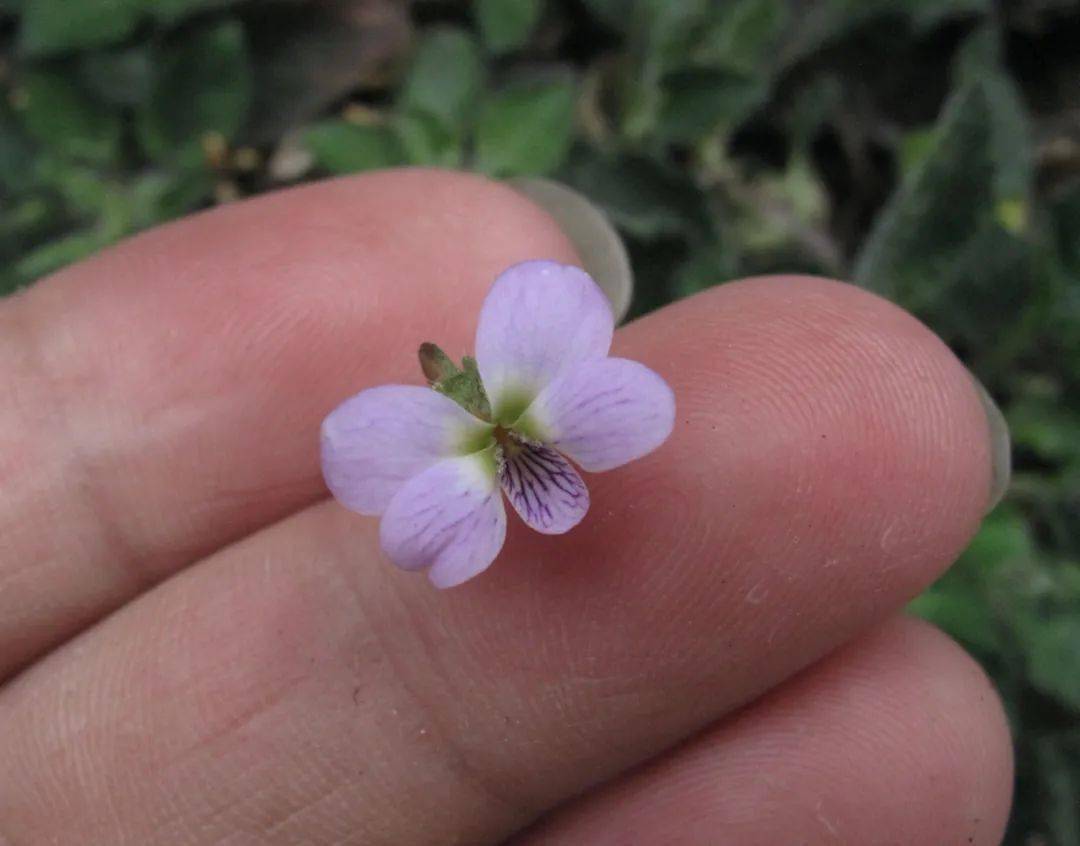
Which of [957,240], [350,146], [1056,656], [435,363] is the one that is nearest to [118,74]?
[350,146]

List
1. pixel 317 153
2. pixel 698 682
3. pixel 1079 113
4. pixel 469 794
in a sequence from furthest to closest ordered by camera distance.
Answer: pixel 1079 113 < pixel 317 153 < pixel 469 794 < pixel 698 682

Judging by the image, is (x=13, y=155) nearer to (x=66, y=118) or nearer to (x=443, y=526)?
(x=66, y=118)

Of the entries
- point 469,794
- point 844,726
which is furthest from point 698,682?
point 469,794

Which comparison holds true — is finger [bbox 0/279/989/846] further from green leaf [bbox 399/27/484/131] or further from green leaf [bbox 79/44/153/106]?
green leaf [bbox 79/44/153/106]

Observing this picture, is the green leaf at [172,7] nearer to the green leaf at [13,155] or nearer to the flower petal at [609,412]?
the green leaf at [13,155]

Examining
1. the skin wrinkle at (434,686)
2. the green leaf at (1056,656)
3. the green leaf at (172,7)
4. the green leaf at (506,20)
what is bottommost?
the green leaf at (1056,656)

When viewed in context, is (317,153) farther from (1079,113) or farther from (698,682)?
(1079,113)

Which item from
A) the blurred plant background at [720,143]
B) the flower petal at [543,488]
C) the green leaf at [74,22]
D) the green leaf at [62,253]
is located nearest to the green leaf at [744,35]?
the blurred plant background at [720,143]
